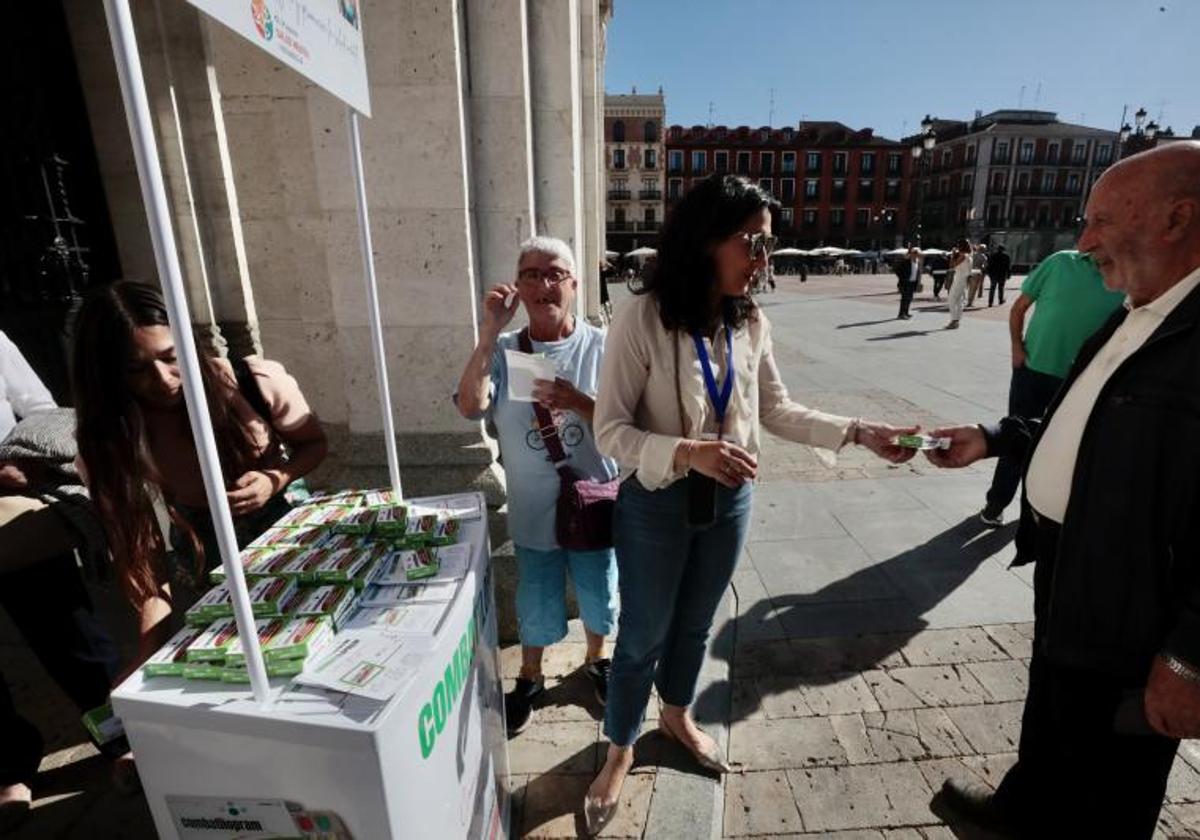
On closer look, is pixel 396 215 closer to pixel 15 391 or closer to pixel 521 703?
pixel 15 391

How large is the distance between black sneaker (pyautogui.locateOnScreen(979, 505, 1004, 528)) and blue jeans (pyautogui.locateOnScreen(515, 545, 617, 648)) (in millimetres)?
3128

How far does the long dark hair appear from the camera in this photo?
167cm

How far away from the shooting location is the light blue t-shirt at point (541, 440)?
7.77 feet

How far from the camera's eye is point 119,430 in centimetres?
173

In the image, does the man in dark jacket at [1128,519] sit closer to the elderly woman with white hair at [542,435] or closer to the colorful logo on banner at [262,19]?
the elderly woman with white hair at [542,435]

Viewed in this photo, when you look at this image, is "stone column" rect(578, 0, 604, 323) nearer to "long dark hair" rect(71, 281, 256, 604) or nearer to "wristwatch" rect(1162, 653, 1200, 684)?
"long dark hair" rect(71, 281, 256, 604)

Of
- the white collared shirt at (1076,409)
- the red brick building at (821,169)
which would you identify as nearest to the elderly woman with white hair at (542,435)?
the white collared shirt at (1076,409)

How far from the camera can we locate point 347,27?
1598 millimetres

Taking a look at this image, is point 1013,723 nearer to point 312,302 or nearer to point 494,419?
point 494,419

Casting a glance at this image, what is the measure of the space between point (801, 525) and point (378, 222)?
340cm

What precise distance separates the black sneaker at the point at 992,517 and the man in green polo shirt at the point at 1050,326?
92mm

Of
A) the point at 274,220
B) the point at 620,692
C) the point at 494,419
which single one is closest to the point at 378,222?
the point at 494,419

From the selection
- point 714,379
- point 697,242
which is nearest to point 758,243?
point 697,242

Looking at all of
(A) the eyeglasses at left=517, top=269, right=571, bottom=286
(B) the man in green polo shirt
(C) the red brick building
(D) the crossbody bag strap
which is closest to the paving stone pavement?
(B) the man in green polo shirt
